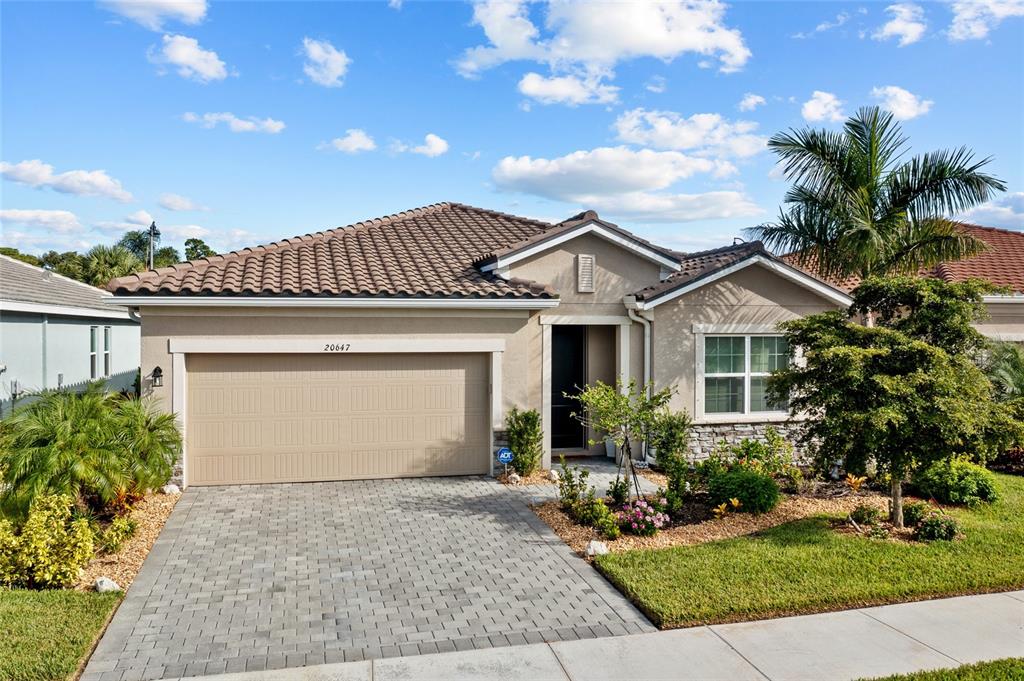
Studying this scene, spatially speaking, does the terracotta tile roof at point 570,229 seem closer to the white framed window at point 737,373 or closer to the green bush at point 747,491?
the white framed window at point 737,373

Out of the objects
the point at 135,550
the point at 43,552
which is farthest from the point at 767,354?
the point at 43,552

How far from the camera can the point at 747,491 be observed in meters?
9.50

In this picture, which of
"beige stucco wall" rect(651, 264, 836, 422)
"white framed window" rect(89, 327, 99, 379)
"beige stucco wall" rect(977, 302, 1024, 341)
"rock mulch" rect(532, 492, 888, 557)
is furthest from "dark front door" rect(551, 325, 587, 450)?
"white framed window" rect(89, 327, 99, 379)

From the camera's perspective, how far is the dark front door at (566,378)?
550 inches

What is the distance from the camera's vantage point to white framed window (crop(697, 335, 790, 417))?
44.1 ft

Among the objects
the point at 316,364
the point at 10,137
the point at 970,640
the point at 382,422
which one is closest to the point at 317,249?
the point at 316,364

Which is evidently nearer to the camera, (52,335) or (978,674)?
(978,674)

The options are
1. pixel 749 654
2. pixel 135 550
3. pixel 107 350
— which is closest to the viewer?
pixel 749 654

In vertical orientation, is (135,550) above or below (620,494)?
below

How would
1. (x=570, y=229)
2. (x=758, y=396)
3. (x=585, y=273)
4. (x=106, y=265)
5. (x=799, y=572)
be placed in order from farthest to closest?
(x=106, y=265) → (x=758, y=396) → (x=585, y=273) → (x=570, y=229) → (x=799, y=572)

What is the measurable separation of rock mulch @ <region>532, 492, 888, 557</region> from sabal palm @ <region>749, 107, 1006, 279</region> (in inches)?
202

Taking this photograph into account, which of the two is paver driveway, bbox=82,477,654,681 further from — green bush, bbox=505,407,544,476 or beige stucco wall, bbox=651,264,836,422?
beige stucco wall, bbox=651,264,836,422

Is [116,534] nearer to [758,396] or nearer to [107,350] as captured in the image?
[758,396]

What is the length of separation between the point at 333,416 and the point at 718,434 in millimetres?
7540
